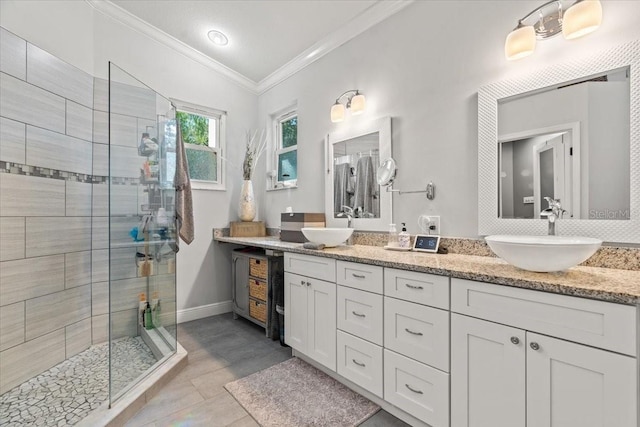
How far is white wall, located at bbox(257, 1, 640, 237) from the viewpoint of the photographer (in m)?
1.56

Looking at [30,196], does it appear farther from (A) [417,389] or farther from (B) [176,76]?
(A) [417,389]

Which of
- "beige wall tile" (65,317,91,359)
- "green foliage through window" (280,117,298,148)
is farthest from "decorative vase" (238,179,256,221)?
"beige wall tile" (65,317,91,359)

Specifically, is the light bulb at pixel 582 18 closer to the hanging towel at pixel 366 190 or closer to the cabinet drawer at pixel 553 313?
the cabinet drawer at pixel 553 313

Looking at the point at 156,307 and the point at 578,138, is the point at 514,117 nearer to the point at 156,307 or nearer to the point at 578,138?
the point at 578,138

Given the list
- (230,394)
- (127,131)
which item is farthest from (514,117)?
(127,131)

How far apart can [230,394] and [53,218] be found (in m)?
1.76

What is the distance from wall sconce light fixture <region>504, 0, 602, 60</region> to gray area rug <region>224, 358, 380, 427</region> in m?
2.08

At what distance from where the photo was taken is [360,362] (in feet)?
5.57

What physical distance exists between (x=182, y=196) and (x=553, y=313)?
2441 millimetres

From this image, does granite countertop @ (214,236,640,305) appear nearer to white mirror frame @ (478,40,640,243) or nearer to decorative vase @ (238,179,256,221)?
white mirror frame @ (478,40,640,243)

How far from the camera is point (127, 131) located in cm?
210

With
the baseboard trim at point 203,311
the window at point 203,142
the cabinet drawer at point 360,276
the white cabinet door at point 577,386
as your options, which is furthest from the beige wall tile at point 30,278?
the white cabinet door at point 577,386

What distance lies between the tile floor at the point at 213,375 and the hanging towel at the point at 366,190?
51.0 inches

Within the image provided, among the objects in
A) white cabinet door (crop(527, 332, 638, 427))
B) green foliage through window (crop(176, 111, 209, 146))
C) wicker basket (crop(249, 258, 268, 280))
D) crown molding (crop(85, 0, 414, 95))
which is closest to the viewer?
white cabinet door (crop(527, 332, 638, 427))
